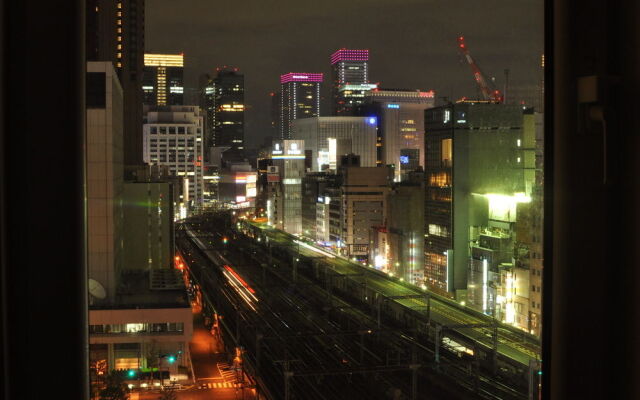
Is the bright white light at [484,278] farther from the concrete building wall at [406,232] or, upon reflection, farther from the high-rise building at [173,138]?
the high-rise building at [173,138]

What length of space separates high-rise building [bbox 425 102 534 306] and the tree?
32.8ft

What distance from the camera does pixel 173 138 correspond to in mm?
28938

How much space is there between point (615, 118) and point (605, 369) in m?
0.21

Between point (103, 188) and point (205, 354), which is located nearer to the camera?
point (205, 354)

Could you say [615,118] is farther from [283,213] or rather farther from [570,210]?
[283,213]

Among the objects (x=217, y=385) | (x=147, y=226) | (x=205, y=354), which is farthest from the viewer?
(x=147, y=226)

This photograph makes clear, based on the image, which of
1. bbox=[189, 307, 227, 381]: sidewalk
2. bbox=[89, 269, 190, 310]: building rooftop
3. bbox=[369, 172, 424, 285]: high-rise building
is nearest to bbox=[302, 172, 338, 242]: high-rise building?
bbox=[369, 172, 424, 285]: high-rise building

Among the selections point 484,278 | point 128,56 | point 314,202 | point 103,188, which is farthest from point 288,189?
point 103,188

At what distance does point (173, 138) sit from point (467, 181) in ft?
53.8

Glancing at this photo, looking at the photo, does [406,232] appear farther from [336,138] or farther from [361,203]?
[336,138]

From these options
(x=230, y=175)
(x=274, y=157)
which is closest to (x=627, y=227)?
(x=274, y=157)

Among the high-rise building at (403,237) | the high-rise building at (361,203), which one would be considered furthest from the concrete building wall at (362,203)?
the high-rise building at (403,237)

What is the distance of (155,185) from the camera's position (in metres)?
12.4

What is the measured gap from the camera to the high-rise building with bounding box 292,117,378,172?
3083cm
